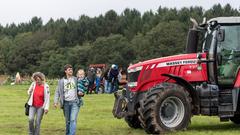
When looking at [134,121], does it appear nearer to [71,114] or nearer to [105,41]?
[71,114]

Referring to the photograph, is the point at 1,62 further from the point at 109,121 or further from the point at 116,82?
the point at 109,121

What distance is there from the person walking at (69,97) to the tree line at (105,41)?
369 feet

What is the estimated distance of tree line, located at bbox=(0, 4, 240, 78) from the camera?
134m

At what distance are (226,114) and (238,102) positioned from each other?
1.42 ft

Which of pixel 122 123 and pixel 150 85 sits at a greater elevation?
pixel 150 85

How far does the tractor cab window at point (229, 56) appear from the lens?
14.4 metres

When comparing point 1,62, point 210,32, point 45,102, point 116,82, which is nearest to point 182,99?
point 210,32

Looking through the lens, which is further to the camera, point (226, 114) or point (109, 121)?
point (109, 121)

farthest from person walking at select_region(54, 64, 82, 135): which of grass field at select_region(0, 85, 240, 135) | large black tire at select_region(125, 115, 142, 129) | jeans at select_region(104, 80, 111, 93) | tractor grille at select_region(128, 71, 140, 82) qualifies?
jeans at select_region(104, 80, 111, 93)

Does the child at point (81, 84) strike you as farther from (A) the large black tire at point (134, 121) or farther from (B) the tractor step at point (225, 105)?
(B) the tractor step at point (225, 105)

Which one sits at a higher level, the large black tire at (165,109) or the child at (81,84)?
the child at (81,84)

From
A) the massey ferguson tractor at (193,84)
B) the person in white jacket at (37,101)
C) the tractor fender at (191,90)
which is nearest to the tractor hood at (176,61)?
the massey ferguson tractor at (193,84)

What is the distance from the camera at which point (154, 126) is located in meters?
13.6

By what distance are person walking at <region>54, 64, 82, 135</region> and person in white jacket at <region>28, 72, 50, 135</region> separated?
0.31m
